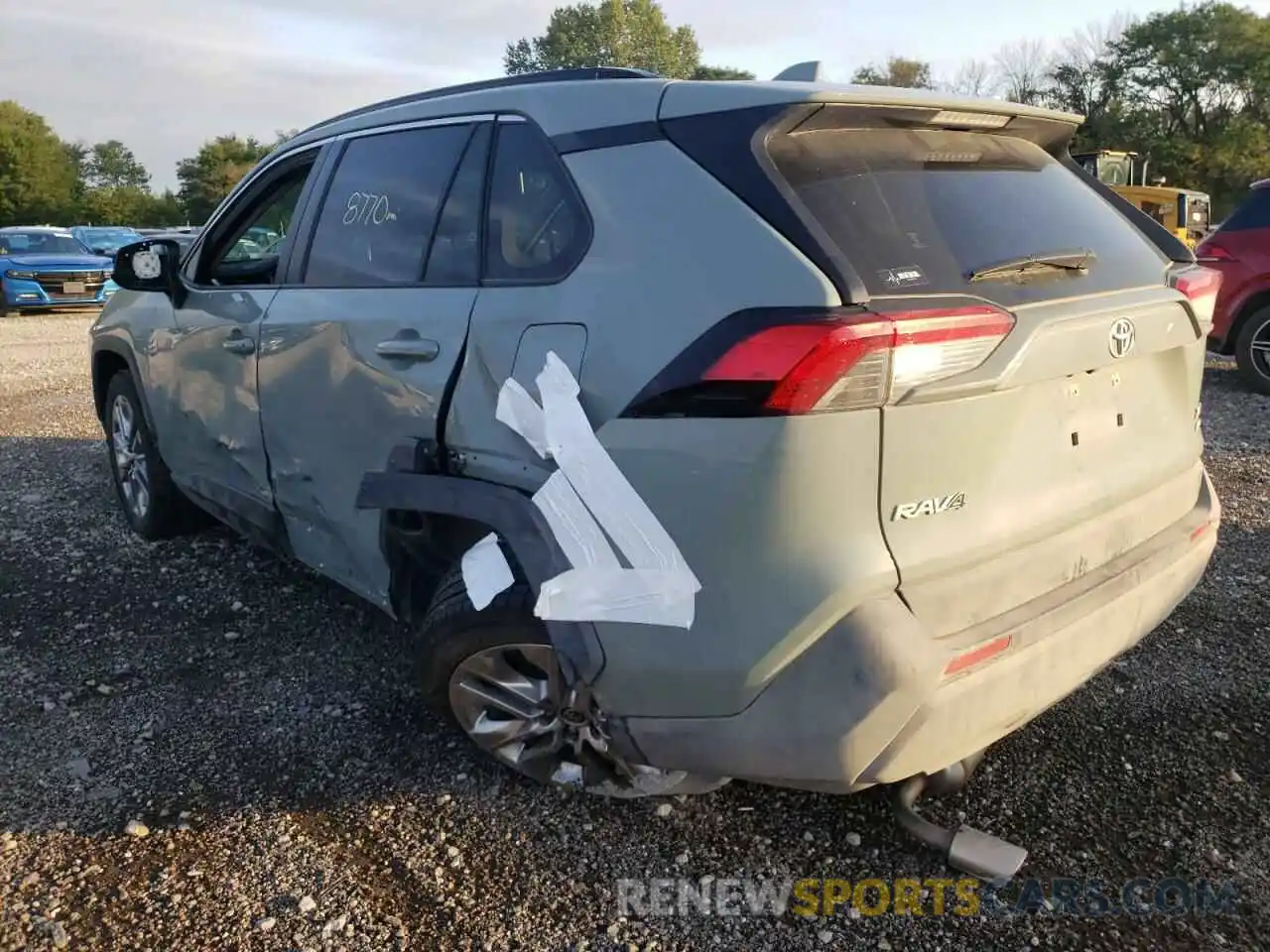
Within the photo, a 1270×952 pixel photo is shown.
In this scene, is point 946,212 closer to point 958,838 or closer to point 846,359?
point 846,359

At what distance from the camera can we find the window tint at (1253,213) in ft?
26.2

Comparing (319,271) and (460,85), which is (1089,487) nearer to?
(460,85)

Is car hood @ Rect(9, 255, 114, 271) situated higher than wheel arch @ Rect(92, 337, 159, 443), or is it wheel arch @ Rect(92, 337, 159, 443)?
wheel arch @ Rect(92, 337, 159, 443)

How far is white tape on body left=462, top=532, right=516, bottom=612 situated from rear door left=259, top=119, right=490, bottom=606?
0.36 m

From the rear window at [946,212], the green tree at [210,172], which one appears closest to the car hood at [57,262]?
the rear window at [946,212]

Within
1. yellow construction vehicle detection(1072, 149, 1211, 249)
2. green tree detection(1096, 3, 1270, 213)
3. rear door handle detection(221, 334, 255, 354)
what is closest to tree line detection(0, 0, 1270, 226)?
green tree detection(1096, 3, 1270, 213)

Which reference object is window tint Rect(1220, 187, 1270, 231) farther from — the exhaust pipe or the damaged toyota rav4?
the exhaust pipe

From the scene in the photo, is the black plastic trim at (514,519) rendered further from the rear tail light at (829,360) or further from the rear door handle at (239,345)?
the rear door handle at (239,345)

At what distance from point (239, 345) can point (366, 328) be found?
0.93m

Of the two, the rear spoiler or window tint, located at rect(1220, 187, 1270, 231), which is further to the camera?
window tint, located at rect(1220, 187, 1270, 231)

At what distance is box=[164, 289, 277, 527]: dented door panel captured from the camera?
11.9ft

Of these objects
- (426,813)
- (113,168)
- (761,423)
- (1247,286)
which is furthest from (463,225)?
(113,168)

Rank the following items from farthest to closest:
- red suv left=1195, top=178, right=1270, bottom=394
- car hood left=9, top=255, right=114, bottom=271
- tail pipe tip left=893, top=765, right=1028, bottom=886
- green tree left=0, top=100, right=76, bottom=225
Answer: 1. green tree left=0, top=100, right=76, bottom=225
2. car hood left=9, top=255, right=114, bottom=271
3. red suv left=1195, top=178, right=1270, bottom=394
4. tail pipe tip left=893, top=765, right=1028, bottom=886

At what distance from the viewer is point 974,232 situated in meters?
2.29
